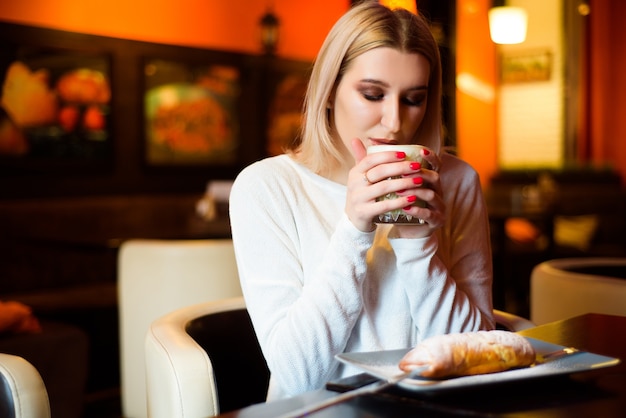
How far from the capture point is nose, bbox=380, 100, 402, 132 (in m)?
1.47

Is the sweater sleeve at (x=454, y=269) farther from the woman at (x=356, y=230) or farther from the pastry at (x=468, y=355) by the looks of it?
the pastry at (x=468, y=355)

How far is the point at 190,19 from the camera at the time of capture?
19.9 ft

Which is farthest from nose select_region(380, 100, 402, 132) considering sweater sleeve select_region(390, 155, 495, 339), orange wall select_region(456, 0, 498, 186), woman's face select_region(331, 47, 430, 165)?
orange wall select_region(456, 0, 498, 186)

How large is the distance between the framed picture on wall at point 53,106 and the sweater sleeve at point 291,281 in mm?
3759

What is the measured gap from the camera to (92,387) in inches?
157

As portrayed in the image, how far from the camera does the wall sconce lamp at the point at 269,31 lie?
20.5ft

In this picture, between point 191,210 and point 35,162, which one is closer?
point 35,162

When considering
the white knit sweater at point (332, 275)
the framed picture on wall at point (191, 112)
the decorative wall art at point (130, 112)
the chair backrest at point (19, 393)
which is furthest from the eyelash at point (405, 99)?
the framed picture on wall at point (191, 112)

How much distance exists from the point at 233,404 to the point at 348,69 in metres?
0.70

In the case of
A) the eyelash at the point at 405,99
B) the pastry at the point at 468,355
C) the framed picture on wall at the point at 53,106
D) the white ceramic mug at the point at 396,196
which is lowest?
the pastry at the point at 468,355

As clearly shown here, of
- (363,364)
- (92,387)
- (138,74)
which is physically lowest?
(92,387)

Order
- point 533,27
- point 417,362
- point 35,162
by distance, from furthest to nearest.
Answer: point 533,27
point 35,162
point 417,362

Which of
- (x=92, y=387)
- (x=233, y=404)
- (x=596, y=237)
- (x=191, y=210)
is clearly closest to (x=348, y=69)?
(x=233, y=404)

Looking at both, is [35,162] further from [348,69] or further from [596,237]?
[596,237]
